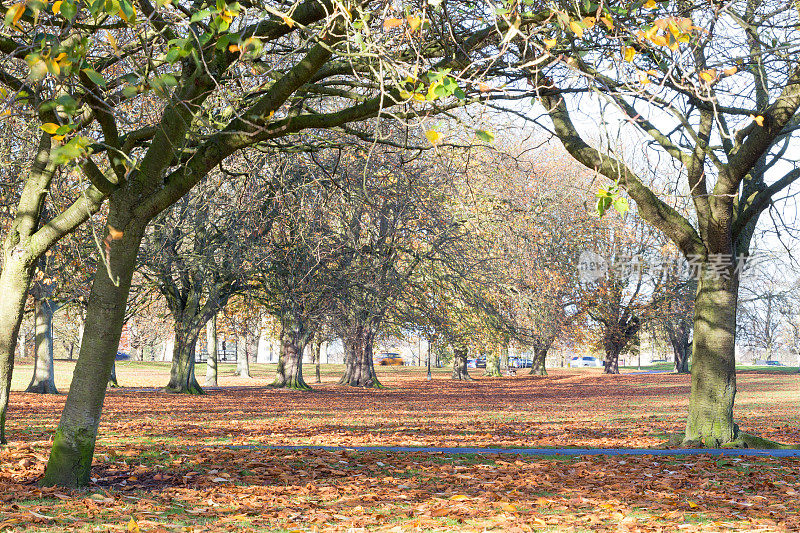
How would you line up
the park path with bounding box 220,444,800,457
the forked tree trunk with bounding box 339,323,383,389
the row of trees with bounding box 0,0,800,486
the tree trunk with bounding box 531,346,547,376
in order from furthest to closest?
the tree trunk with bounding box 531,346,547,376 < the forked tree trunk with bounding box 339,323,383,389 < the park path with bounding box 220,444,800,457 < the row of trees with bounding box 0,0,800,486

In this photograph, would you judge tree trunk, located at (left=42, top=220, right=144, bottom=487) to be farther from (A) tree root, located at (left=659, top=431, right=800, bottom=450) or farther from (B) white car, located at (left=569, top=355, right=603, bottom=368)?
(B) white car, located at (left=569, top=355, right=603, bottom=368)

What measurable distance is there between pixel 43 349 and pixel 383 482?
732 inches

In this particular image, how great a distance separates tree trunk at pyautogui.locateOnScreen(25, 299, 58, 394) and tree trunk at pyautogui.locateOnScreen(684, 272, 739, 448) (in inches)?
742

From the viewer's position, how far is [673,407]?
20.8m

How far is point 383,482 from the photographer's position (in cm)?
746

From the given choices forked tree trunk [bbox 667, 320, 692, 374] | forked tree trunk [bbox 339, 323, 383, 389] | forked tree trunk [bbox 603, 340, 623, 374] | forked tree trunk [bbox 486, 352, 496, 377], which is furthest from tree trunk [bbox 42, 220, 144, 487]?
forked tree trunk [bbox 486, 352, 496, 377]

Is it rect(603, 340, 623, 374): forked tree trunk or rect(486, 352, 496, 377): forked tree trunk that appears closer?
rect(603, 340, 623, 374): forked tree trunk

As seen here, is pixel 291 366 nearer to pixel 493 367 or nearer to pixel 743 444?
pixel 493 367

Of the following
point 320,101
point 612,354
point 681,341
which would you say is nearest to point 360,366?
point 612,354

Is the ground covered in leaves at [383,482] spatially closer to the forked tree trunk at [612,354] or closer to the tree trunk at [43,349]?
the tree trunk at [43,349]

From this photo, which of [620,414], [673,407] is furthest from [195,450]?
[673,407]

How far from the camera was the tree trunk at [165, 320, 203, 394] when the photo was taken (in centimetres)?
2323

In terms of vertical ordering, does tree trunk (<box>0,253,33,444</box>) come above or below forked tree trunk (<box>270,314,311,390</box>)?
above

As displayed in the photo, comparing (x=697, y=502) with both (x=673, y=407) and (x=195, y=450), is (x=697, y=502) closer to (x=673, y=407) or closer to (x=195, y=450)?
(x=195, y=450)
